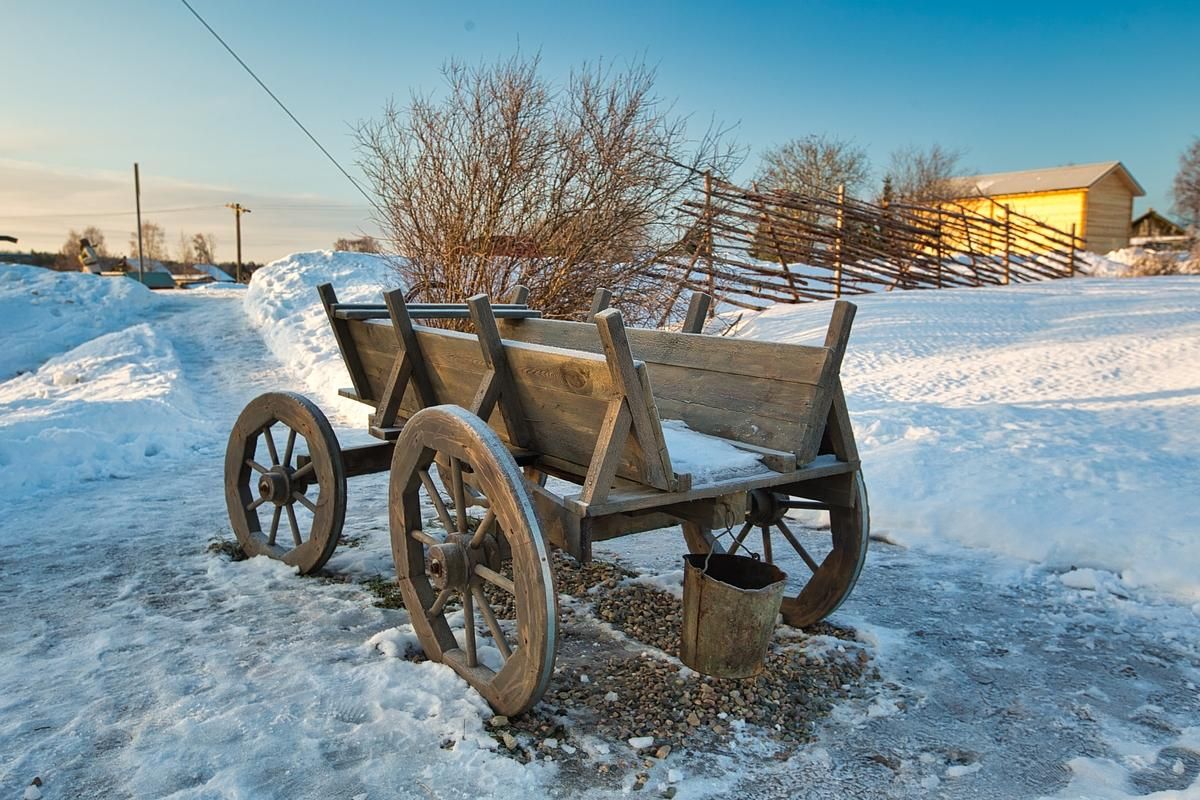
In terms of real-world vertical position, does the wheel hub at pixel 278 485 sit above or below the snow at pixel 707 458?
below

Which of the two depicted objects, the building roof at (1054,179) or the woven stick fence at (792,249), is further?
the building roof at (1054,179)

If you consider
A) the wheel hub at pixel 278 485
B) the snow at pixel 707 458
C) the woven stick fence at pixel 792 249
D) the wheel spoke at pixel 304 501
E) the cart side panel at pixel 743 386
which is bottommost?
the wheel spoke at pixel 304 501

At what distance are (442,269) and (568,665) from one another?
759 centimetres

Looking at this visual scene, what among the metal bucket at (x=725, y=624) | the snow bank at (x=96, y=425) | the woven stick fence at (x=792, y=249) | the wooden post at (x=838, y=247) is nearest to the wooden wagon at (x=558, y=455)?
the metal bucket at (x=725, y=624)

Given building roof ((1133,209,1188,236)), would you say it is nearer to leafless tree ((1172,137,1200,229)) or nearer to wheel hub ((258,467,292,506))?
leafless tree ((1172,137,1200,229))

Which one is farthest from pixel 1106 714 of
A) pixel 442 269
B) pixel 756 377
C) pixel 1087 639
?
pixel 442 269

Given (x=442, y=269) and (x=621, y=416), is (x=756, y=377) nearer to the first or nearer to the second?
(x=621, y=416)

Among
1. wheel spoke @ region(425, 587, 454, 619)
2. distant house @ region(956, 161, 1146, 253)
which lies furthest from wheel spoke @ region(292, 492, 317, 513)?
distant house @ region(956, 161, 1146, 253)

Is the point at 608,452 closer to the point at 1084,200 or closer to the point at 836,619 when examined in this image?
the point at 836,619

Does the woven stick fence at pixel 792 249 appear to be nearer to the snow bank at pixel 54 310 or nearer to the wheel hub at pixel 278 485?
the wheel hub at pixel 278 485

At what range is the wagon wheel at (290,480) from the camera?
380 cm

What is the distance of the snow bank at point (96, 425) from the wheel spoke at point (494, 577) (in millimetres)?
4423

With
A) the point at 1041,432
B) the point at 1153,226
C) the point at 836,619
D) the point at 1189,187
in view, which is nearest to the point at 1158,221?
the point at 1153,226

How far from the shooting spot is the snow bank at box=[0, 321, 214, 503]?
6035 mm
